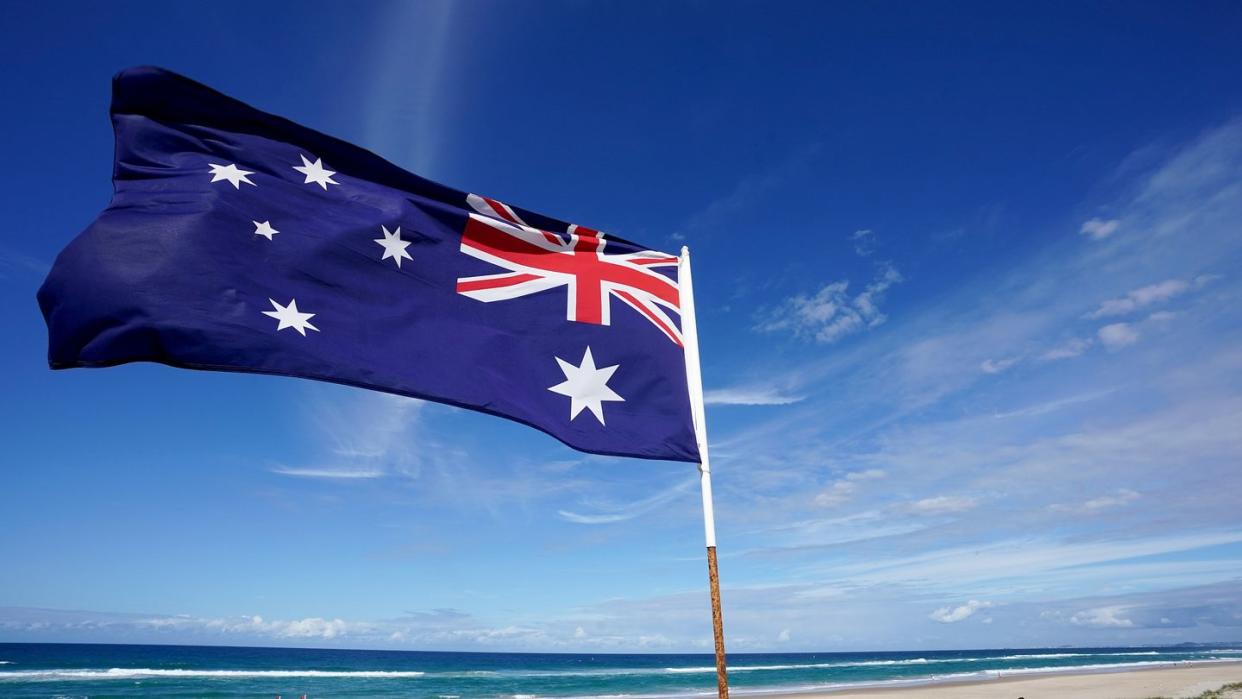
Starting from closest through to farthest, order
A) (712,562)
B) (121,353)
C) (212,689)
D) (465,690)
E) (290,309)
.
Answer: (121,353) < (712,562) < (290,309) < (212,689) < (465,690)

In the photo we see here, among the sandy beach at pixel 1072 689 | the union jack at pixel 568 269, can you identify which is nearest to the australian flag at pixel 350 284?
the union jack at pixel 568 269

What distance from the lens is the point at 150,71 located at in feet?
18.1

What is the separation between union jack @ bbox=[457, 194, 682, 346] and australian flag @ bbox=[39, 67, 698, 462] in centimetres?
1

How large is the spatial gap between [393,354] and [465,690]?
49.3m

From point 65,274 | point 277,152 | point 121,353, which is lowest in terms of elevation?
point 121,353

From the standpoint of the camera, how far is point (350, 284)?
5.70 m

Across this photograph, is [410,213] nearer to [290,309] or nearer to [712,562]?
[290,309]

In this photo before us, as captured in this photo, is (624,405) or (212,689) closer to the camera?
(624,405)

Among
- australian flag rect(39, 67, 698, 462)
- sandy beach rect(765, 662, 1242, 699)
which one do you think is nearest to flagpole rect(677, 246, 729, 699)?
australian flag rect(39, 67, 698, 462)

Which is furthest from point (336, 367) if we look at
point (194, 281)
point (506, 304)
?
point (506, 304)

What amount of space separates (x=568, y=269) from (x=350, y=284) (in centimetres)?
180

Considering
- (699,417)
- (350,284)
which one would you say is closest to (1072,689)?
(699,417)

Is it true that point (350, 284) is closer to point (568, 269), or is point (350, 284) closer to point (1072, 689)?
point (568, 269)

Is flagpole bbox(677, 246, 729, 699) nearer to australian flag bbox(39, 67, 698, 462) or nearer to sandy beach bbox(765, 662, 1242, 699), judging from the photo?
australian flag bbox(39, 67, 698, 462)
